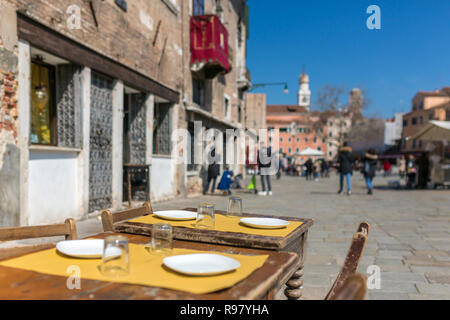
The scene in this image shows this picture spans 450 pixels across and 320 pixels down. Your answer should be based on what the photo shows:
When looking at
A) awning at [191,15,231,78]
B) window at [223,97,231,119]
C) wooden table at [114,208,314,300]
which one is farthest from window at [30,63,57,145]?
window at [223,97,231,119]

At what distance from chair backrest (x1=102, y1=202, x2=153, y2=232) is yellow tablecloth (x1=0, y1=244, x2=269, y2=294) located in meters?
0.54

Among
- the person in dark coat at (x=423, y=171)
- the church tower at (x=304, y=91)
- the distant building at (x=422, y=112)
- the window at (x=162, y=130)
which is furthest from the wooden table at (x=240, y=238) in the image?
the church tower at (x=304, y=91)

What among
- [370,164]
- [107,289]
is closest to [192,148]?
[370,164]

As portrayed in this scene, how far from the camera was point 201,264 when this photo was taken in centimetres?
151

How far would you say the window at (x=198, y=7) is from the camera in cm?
1304

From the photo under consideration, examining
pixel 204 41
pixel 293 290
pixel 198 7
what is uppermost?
pixel 198 7

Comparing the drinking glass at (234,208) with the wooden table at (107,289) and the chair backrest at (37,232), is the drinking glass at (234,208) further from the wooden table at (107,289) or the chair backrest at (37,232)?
the wooden table at (107,289)

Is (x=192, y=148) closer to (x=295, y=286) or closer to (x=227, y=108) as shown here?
(x=227, y=108)

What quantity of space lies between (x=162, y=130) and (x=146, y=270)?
32.7 feet

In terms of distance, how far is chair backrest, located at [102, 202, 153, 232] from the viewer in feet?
7.45

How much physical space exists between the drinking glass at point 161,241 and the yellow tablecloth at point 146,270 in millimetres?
39

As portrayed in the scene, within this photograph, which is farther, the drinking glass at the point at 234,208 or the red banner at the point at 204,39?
the red banner at the point at 204,39

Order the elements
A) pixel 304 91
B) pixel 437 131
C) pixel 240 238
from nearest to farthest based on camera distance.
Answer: pixel 240 238, pixel 437 131, pixel 304 91
